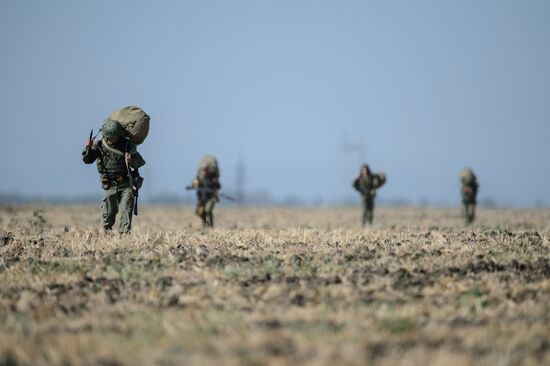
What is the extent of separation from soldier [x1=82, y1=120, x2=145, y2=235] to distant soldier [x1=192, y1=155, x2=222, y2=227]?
799 cm

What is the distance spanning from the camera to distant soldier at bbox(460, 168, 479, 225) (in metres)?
28.3

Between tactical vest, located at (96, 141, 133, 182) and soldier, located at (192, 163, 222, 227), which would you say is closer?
tactical vest, located at (96, 141, 133, 182)

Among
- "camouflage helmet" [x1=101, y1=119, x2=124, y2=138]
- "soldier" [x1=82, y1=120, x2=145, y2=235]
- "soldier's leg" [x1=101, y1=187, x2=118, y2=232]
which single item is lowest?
"soldier's leg" [x1=101, y1=187, x2=118, y2=232]

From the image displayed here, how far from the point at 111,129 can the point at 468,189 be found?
61.4 ft

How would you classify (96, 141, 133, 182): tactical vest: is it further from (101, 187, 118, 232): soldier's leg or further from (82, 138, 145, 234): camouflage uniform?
(101, 187, 118, 232): soldier's leg

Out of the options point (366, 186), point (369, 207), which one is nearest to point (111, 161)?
point (366, 186)

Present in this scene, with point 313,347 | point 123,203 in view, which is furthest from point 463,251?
point 123,203

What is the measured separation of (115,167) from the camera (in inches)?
534

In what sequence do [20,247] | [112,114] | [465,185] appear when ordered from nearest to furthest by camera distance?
[20,247] → [112,114] → [465,185]

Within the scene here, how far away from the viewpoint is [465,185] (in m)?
28.6

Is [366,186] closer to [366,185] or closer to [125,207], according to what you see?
[366,185]

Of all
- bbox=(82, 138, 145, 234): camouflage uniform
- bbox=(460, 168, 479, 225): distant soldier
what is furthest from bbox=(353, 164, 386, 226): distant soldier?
bbox=(82, 138, 145, 234): camouflage uniform

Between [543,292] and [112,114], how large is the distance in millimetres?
8561

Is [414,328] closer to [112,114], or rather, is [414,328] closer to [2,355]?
[2,355]
